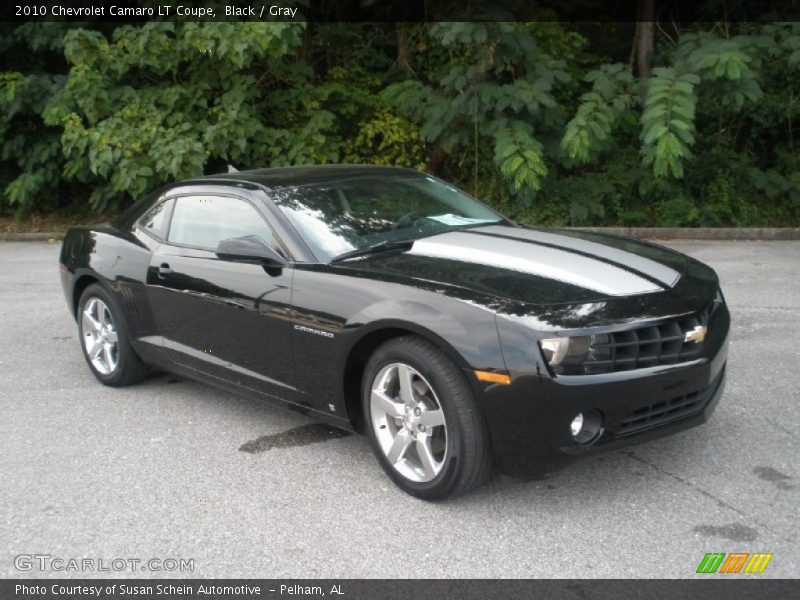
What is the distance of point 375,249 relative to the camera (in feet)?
14.7

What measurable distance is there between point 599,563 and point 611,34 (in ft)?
45.0

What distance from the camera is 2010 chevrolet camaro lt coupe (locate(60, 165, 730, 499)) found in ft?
11.6

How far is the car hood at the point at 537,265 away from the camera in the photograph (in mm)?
3789

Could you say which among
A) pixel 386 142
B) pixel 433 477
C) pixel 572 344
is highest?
pixel 386 142

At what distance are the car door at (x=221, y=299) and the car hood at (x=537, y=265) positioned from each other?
55 centimetres

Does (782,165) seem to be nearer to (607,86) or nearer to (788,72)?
(788,72)

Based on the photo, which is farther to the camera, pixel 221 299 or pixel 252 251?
pixel 221 299

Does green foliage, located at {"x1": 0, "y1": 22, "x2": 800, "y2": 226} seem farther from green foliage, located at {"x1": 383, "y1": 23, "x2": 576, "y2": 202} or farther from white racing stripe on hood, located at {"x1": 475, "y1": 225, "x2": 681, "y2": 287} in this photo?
white racing stripe on hood, located at {"x1": 475, "y1": 225, "x2": 681, "y2": 287}

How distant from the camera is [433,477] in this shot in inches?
149

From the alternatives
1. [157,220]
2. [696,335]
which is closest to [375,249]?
[696,335]

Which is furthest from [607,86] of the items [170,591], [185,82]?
[170,591]

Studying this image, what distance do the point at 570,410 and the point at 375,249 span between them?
1.47m

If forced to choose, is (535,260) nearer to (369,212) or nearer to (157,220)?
(369,212)

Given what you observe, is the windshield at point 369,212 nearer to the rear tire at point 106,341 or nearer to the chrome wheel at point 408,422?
the chrome wheel at point 408,422
